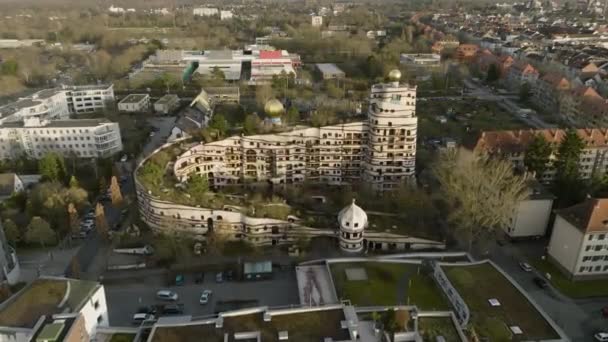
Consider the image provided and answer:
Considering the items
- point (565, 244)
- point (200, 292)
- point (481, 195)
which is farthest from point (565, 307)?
point (200, 292)

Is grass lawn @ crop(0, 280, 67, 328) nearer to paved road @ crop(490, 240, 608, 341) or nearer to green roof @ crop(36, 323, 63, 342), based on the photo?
green roof @ crop(36, 323, 63, 342)

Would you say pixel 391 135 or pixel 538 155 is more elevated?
pixel 391 135

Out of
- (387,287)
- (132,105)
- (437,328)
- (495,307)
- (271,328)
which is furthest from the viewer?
(132,105)

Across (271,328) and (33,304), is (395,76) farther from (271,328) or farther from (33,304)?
(33,304)

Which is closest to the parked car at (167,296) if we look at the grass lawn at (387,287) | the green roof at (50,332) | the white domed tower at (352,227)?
the green roof at (50,332)

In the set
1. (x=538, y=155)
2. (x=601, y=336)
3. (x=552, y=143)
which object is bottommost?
(x=601, y=336)

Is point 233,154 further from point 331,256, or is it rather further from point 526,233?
point 526,233

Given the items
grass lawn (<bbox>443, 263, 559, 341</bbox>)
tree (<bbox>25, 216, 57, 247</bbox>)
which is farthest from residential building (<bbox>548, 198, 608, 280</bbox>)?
tree (<bbox>25, 216, 57, 247</bbox>)
